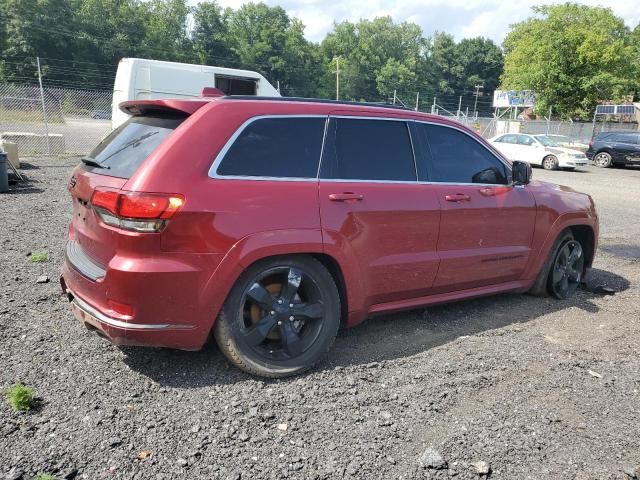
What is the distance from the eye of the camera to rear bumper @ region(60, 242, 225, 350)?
114 inches

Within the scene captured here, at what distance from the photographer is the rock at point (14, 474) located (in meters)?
2.37

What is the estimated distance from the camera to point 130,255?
290 cm

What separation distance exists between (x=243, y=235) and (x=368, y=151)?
3.95 ft

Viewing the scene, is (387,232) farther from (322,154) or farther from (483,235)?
(483,235)

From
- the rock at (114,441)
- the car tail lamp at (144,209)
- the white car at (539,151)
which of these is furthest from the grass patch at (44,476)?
the white car at (539,151)

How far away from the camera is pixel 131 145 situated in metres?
3.31

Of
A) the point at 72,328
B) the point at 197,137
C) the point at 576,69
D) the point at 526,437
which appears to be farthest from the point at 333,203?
the point at 576,69

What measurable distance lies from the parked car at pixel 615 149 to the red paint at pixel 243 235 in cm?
2267

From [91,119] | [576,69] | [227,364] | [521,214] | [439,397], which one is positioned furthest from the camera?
[576,69]

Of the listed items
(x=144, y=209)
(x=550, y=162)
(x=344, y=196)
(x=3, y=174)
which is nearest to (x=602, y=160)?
(x=550, y=162)

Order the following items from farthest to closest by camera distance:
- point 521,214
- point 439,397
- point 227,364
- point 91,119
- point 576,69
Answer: point 576,69 < point 91,119 < point 521,214 < point 227,364 < point 439,397

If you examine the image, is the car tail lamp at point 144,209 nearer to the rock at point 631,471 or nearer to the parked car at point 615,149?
the rock at point 631,471

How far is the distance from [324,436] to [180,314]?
1.05 m

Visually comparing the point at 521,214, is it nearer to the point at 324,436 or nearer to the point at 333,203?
the point at 333,203
